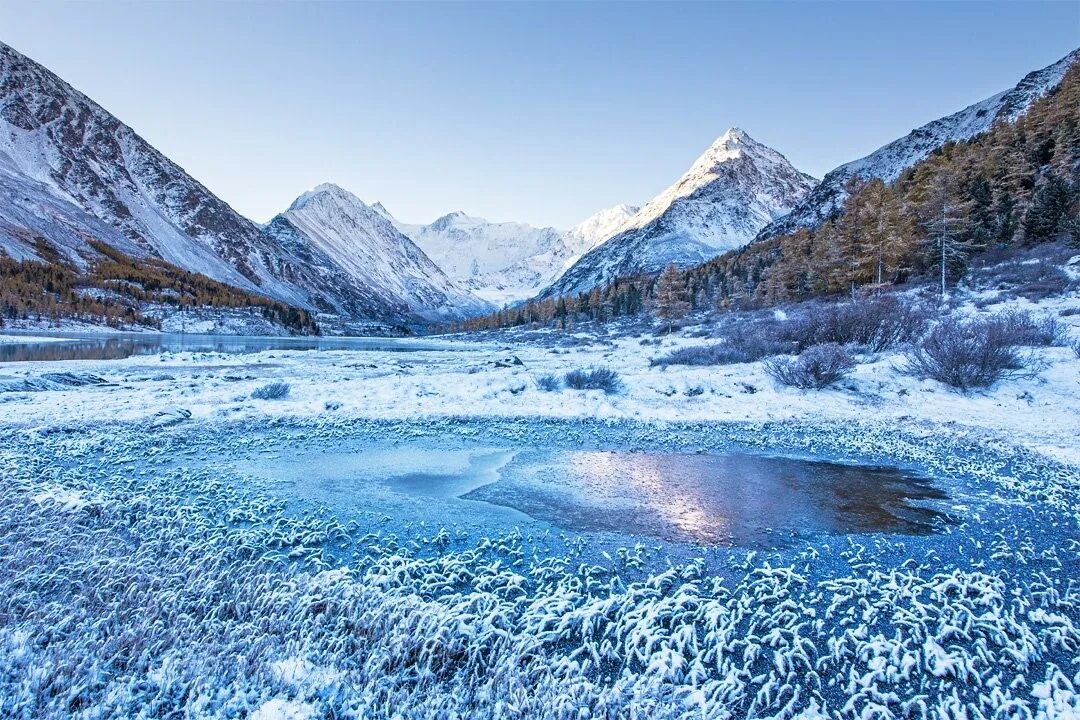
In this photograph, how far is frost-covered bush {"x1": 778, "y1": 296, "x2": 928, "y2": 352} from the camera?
23.8 metres

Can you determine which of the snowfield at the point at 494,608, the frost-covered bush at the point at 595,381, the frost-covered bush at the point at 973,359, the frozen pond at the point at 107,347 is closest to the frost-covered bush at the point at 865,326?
the frost-covered bush at the point at 973,359

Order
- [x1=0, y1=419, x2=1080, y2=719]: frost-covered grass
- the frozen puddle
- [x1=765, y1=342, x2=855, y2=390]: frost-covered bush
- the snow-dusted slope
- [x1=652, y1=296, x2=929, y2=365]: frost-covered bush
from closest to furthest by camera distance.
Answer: [x1=0, y1=419, x2=1080, y2=719]: frost-covered grass, the frozen puddle, [x1=765, y1=342, x2=855, y2=390]: frost-covered bush, [x1=652, y1=296, x2=929, y2=365]: frost-covered bush, the snow-dusted slope

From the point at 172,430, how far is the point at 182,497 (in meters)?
6.31

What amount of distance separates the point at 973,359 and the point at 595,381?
40.7ft

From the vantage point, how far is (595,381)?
20703mm

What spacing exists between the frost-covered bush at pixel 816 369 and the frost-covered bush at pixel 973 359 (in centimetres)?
241

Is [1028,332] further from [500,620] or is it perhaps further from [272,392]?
[272,392]

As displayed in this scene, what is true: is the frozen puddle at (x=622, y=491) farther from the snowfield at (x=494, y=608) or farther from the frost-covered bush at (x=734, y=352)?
the frost-covered bush at (x=734, y=352)

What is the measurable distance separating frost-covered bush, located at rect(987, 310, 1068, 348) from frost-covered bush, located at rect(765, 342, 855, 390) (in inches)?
175

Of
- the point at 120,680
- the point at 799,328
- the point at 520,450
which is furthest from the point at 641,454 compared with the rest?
the point at 799,328

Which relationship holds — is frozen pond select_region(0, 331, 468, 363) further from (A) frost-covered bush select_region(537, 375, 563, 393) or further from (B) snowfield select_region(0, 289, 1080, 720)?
(B) snowfield select_region(0, 289, 1080, 720)

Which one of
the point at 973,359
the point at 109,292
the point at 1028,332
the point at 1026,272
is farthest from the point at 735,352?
the point at 109,292

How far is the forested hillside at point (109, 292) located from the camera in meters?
85.9

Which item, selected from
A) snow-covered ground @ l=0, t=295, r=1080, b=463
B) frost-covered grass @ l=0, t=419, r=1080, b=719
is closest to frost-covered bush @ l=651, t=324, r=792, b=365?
snow-covered ground @ l=0, t=295, r=1080, b=463
